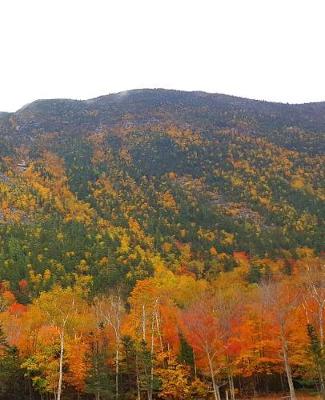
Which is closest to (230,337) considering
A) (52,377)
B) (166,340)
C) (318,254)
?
(166,340)

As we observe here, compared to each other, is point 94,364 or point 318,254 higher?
point 94,364

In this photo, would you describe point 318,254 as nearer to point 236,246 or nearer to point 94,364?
point 236,246

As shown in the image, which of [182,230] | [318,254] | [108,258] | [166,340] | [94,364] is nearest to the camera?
[94,364]

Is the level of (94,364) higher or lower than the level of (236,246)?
higher

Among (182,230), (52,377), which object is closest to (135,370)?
(52,377)

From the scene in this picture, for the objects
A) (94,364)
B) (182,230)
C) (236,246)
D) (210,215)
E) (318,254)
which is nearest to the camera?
(94,364)

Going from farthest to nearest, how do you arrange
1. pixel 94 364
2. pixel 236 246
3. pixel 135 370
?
pixel 236 246 → pixel 135 370 → pixel 94 364

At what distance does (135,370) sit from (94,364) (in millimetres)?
5676

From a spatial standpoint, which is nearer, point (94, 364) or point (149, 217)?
point (94, 364)

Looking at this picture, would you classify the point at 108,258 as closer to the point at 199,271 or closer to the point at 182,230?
the point at 199,271

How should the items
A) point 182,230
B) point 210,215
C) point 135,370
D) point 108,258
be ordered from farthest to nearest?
point 210,215 → point 182,230 → point 108,258 → point 135,370

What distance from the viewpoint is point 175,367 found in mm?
53531

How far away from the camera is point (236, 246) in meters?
163

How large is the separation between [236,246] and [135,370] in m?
114
